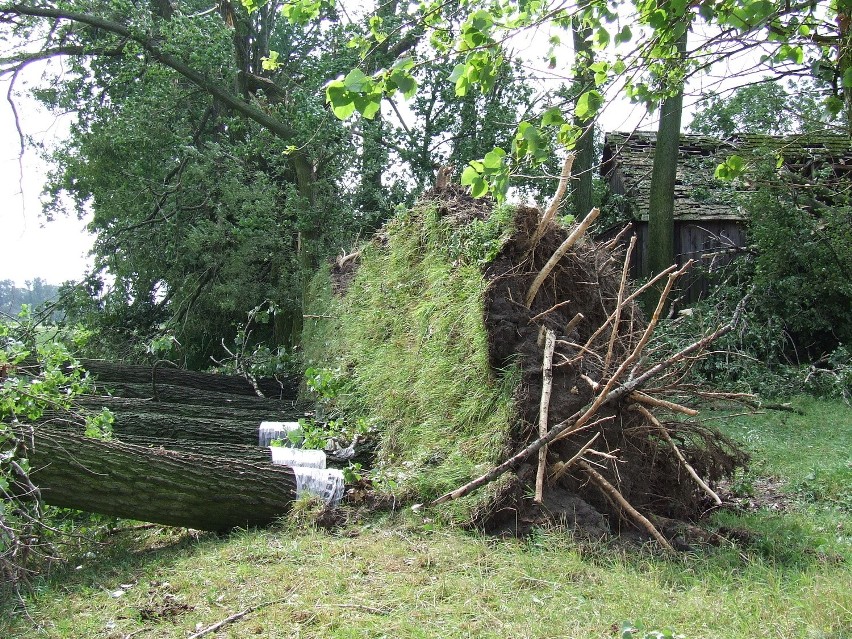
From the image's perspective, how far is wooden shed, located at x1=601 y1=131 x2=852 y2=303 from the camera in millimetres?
13922

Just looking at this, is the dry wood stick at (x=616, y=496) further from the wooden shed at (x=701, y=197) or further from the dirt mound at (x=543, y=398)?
the wooden shed at (x=701, y=197)

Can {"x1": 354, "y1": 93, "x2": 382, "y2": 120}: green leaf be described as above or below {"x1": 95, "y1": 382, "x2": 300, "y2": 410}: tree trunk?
above

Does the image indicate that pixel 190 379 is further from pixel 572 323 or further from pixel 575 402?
pixel 575 402

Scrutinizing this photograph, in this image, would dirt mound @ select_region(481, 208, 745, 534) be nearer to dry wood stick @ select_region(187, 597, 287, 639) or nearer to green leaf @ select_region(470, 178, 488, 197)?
dry wood stick @ select_region(187, 597, 287, 639)

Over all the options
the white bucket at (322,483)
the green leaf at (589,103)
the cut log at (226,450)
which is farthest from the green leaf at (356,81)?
the cut log at (226,450)

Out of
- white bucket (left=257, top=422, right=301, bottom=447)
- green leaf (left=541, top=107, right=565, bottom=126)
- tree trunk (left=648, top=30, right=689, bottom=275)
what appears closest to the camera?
green leaf (left=541, top=107, right=565, bottom=126)

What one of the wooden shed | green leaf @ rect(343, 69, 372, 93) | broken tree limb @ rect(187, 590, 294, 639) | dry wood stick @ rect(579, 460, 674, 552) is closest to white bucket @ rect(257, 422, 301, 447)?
dry wood stick @ rect(579, 460, 674, 552)

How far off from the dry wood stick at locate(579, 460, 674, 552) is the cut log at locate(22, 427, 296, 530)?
2.29 m

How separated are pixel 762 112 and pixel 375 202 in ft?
27.7

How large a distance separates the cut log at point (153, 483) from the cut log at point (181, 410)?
258cm

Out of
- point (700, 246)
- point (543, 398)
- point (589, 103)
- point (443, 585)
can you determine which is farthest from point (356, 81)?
point (700, 246)

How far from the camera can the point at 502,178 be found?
3.75m


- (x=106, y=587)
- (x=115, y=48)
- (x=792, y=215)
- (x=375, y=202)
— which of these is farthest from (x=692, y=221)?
(x=106, y=587)

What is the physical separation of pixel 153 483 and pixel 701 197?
1302 centimetres
